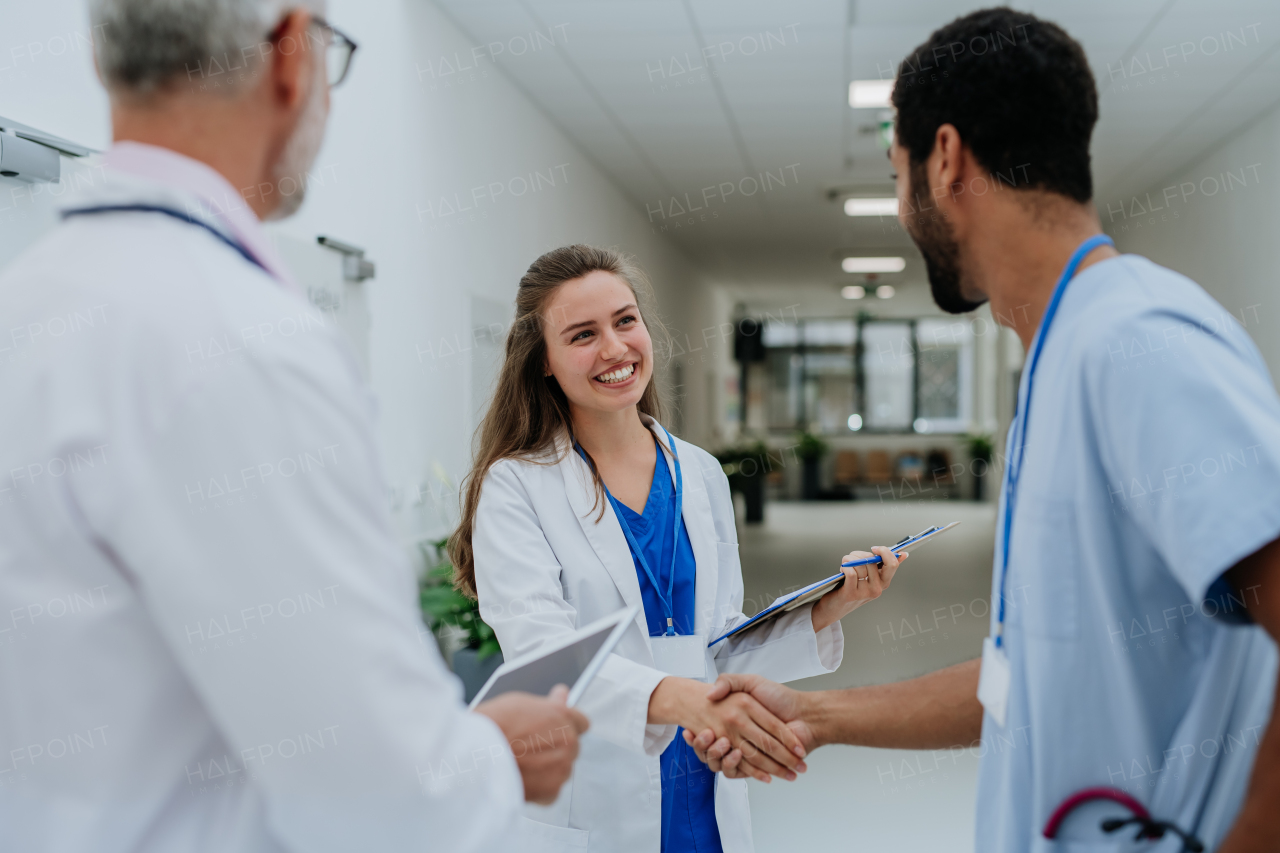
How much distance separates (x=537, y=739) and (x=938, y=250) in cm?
74

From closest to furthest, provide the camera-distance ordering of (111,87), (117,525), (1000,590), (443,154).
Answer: (117,525), (111,87), (1000,590), (443,154)

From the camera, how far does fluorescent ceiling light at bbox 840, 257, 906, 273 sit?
1098 cm

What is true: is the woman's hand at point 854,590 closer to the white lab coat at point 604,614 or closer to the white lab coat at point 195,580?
the white lab coat at point 604,614

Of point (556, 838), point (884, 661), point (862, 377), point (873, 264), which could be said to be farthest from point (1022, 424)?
point (862, 377)

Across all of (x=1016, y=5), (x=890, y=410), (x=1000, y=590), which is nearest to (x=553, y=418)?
(x=1000, y=590)

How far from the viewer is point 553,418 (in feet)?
6.42

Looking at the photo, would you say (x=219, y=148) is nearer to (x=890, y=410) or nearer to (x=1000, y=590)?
(x=1000, y=590)

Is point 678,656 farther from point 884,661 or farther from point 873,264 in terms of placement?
point 873,264

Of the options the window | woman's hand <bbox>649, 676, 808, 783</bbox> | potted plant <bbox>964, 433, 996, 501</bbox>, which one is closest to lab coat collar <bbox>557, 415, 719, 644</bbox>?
woman's hand <bbox>649, 676, 808, 783</bbox>

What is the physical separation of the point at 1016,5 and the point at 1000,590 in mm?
3892

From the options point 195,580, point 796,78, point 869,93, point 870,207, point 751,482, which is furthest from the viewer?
point 751,482

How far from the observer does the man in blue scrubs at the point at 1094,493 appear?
762 millimetres

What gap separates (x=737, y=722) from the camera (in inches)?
62.1

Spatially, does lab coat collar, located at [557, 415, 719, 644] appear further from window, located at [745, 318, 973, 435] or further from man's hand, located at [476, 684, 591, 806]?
window, located at [745, 318, 973, 435]
